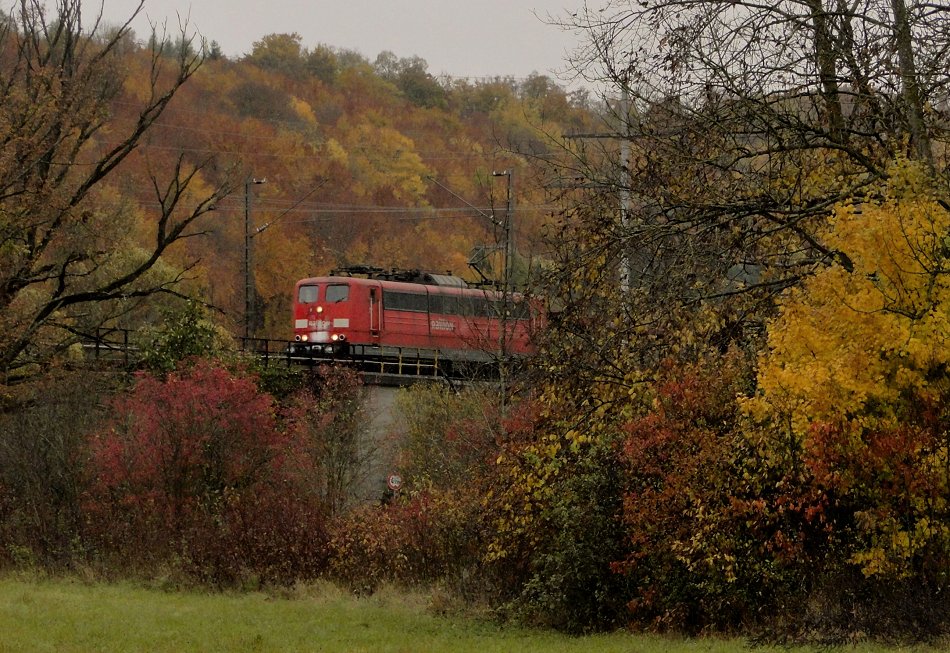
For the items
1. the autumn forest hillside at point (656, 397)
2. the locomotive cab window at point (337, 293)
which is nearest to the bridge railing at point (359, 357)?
the locomotive cab window at point (337, 293)

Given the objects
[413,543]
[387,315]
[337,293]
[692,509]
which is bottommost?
[413,543]

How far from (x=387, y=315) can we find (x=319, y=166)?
51335 millimetres

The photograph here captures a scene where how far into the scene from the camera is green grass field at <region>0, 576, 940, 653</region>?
49.2ft

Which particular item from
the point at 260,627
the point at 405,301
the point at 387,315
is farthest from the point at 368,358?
the point at 260,627

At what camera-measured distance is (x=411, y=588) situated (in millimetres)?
23172

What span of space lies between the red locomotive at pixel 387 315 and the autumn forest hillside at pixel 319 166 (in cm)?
1377

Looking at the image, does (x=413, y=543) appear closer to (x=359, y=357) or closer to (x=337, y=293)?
(x=359, y=357)

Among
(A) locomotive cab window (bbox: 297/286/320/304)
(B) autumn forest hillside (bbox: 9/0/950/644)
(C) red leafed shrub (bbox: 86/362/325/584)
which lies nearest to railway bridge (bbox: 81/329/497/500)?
(A) locomotive cab window (bbox: 297/286/320/304)

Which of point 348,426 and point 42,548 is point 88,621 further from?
point 348,426

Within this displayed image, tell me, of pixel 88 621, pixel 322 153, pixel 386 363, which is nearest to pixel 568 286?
pixel 88 621

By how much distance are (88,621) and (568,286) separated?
308 inches

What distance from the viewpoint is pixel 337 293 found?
157 ft

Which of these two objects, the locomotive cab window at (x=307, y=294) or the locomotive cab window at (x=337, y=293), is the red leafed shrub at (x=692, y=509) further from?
the locomotive cab window at (x=307, y=294)

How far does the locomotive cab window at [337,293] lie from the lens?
47.6m
